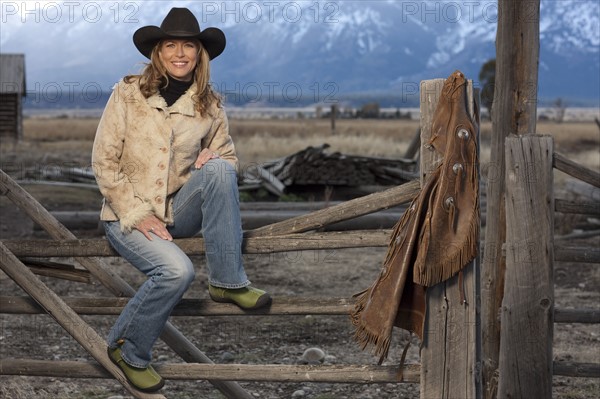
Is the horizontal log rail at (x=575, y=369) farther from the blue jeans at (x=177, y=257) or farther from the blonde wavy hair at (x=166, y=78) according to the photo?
the blonde wavy hair at (x=166, y=78)

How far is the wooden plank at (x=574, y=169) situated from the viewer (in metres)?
5.44

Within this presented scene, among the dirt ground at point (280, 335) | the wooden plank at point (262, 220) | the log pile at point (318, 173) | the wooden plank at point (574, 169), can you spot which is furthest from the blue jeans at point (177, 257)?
the log pile at point (318, 173)

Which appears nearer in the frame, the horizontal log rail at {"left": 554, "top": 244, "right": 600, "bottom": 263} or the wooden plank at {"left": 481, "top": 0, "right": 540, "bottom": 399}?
the wooden plank at {"left": 481, "top": 0, "right": 540, "bottom": 399}

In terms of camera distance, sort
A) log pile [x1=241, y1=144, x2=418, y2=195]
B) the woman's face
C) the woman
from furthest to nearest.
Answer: log pile [x1=241, y1=144, x2=418, y2=195], the woman's face, the woman

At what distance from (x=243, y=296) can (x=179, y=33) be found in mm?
1063

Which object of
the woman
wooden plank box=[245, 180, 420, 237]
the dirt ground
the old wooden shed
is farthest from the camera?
the old wooden shed

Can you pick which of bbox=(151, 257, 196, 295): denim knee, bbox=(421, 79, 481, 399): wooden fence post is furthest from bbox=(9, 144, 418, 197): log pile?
bbox=(421, 79, 481, 399): wooden fence post

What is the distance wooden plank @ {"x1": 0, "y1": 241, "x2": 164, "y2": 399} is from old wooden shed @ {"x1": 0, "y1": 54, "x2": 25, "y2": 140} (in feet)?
93.8

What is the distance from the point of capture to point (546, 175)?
4.62 m

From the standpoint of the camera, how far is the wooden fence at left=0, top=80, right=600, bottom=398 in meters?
3.65

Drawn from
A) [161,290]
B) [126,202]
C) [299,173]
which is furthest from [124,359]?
[299,173]

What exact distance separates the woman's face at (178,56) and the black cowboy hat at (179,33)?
0.10ft

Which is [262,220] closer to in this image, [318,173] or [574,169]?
[318,173]

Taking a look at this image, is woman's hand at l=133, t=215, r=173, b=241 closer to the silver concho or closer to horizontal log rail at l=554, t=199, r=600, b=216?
the silver concho
